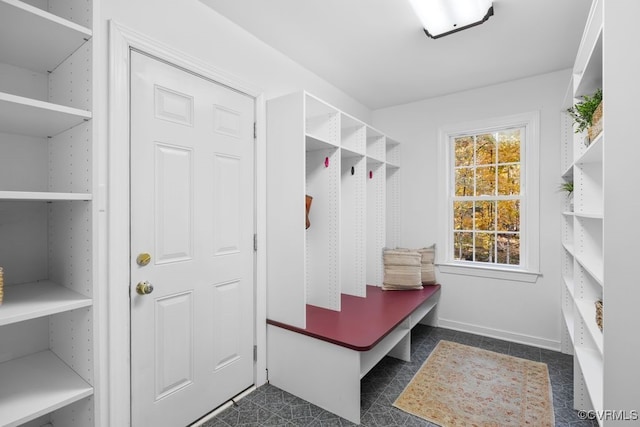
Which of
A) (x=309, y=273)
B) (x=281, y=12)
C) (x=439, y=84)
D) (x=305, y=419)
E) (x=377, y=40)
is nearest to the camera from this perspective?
(x=305, y=419)

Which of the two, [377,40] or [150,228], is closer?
[150,228]

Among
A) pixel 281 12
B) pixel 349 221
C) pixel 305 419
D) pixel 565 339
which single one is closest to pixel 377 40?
pixel 281 12

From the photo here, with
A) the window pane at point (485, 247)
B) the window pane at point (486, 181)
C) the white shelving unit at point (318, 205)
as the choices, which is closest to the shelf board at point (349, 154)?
the white shelving unit at point (318, 205)

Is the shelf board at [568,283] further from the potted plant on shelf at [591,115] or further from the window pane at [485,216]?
the potted plant on shelf at [591,115]

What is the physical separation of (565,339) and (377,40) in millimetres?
3087

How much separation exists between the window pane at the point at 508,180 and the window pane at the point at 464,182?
28 centimetres

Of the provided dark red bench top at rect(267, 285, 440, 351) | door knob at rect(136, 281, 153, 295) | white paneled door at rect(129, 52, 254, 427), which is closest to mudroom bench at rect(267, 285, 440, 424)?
dark red bench top at rect(267, 285, 440, 351)

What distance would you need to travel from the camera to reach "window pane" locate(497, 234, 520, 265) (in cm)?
327

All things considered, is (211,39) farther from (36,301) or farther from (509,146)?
(509,146)

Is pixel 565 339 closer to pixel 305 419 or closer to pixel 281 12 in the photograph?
pixel 305 419

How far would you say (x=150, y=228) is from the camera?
1681 millimetres

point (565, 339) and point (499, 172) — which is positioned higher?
point (499, 172)

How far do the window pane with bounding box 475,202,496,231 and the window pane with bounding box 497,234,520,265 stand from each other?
0.15 m

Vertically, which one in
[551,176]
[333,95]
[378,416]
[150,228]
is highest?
[333,95]
